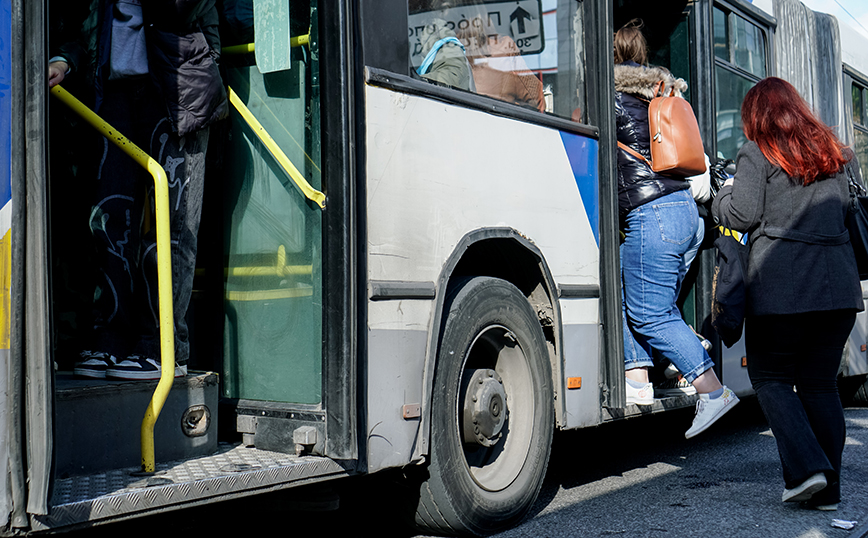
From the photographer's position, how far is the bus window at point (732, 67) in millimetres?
5516

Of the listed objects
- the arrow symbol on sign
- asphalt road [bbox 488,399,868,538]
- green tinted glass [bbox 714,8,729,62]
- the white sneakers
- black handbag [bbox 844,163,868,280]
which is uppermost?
green tinted glass [bbox 714,8,729,62]

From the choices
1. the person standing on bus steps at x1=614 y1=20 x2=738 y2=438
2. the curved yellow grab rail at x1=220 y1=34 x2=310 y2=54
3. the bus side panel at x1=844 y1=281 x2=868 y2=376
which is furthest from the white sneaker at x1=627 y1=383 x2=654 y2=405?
the bus side panel at x1=844 y1=281 x2=868 y2=376

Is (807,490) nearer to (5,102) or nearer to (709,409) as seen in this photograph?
(709,409)

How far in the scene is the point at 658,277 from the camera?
4.45 meters

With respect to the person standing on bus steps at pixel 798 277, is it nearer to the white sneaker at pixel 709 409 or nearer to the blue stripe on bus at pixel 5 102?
the white sneaker at pixel 709 409

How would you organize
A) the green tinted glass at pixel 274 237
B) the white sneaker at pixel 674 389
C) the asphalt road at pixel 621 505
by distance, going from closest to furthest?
the green tinted glass at pixel 274 237 → the asphalt road at pixel 621 505 → the white sneaker at pixel 674 389

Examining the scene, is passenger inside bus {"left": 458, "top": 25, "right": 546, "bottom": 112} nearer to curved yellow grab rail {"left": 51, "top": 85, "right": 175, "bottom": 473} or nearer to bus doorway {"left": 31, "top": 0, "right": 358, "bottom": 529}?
bus doorway {"left": 31, "top": 0, "right": 358, "bottom": 529}

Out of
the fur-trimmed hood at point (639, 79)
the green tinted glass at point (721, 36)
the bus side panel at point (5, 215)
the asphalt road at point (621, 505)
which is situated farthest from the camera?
the green tinted glass at point (721, 36)

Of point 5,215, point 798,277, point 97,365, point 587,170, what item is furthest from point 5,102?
point 798,277

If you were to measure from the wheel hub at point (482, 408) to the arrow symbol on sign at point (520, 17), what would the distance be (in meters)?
1.47

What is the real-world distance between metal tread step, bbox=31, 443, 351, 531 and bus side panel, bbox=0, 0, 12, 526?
7.2 inches

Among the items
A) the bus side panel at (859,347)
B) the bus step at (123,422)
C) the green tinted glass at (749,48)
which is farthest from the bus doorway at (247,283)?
the bus side panel at (859,347)

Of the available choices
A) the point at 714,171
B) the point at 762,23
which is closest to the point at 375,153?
the point at 714,171

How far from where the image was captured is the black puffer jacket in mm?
4496
